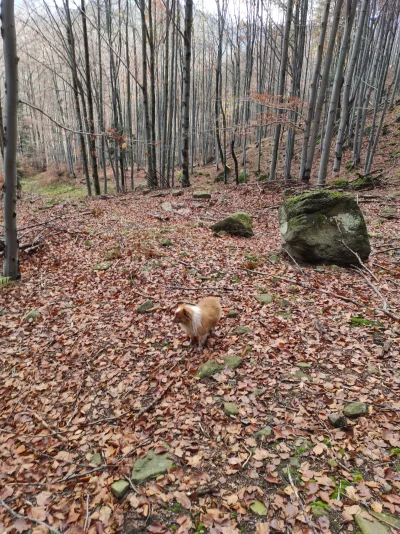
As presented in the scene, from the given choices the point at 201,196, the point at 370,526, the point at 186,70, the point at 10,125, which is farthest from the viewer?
the point at 186,70

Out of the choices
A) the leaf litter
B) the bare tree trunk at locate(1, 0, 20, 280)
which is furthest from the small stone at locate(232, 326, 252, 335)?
the bare tree trunk at locate(1, 0, 20, 280)

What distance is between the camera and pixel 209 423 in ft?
10.5

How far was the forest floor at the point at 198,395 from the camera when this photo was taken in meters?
2.46

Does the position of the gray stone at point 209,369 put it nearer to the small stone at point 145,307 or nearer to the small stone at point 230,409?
the small stone at point 230,409

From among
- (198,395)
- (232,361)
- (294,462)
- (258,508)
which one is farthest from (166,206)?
(258,508)

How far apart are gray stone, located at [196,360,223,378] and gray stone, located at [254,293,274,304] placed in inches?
67.2

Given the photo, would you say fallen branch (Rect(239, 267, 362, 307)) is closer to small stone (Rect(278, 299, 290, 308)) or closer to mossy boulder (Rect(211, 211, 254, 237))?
small stone (Rect(278, 299, 290, 308))

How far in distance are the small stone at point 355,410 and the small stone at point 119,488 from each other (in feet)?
7.46

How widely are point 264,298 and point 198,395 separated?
2.36 metres

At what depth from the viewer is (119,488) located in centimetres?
265

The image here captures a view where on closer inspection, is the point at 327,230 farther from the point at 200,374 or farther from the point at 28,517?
the point at 28,517

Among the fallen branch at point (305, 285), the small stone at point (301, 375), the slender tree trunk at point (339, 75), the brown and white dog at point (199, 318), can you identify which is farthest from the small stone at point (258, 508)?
the slender tree trunk at point (339, 75)

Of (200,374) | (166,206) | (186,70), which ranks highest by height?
(186,70)

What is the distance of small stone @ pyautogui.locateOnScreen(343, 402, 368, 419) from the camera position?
9.84 ft
